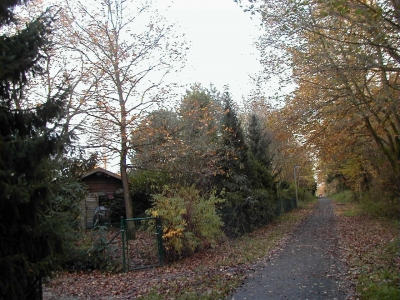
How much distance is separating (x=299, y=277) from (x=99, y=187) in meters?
18.0

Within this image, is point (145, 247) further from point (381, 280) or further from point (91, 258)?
point (381, 280)

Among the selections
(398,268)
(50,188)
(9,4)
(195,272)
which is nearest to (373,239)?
(398,268)

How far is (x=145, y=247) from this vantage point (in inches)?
571

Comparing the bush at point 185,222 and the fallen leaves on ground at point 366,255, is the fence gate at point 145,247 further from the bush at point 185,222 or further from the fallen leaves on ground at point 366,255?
the fallen leaves on ground at point 366,255

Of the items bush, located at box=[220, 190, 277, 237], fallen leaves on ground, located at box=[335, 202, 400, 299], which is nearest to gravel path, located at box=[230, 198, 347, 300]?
fallen leaves on ground, located at box=[335, 202, 400, 299]

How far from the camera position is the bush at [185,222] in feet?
45.1

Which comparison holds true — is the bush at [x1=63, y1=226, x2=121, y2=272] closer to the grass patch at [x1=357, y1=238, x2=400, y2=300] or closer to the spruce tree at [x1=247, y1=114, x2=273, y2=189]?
the grass patch at [x1=357, y1=238, x2=400, y2=300]

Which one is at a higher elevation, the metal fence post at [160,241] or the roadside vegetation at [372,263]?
the metal fence post at [160,241]

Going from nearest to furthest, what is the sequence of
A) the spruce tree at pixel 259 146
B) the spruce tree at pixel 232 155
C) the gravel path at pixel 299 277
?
the gravel path at pixel 299 277
the spruce tree at pixel 232 155
the spruce tree at pixel 259 146

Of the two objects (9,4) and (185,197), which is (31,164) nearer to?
(9,4)

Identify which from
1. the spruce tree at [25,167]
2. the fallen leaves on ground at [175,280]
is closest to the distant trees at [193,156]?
the fallen leaves on ground at [175,280]

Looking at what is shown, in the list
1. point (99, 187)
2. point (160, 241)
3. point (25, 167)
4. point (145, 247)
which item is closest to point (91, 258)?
point (145, 247)

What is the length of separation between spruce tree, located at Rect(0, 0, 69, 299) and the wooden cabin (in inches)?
764

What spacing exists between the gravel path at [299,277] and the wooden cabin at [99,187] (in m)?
13.6
